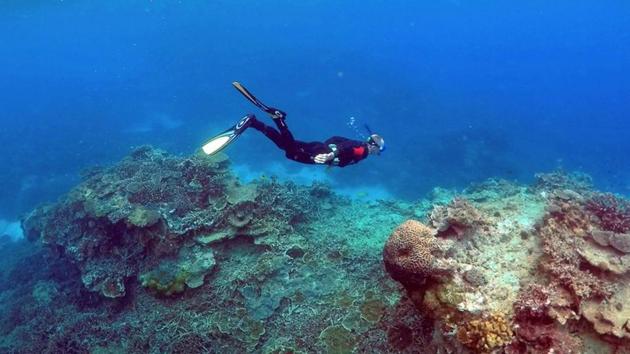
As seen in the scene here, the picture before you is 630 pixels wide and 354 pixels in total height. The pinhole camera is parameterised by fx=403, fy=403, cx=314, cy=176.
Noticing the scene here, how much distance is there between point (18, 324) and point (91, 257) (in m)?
4.04

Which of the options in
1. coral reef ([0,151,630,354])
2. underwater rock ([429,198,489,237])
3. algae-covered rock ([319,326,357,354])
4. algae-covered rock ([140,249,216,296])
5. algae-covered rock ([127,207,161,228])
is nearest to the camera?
coral reef ([0,151,630,354])

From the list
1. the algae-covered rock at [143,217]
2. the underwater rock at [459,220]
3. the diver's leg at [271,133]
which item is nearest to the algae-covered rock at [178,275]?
the algae-covered rock at [143,217]

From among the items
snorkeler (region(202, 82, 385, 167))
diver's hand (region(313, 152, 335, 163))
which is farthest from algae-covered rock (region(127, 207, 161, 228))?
diver's hand (region(313, 152, 335, 163))

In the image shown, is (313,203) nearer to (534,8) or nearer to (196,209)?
(196,209)

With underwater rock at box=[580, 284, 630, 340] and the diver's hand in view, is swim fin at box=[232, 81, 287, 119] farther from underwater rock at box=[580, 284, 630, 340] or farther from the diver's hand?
underwater rock at box=[580, 284, 630, 340]

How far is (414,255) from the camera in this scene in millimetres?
6418

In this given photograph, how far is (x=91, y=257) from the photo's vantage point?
11508 mm

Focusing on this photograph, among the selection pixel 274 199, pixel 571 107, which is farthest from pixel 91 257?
pixel 571 107

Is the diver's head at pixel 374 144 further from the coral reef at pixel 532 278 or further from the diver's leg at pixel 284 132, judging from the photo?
the coral reef at pixel 532 278

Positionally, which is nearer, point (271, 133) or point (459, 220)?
point (459, 220)

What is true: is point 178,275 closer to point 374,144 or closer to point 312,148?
point 312,148

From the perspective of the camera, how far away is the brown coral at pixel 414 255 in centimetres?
634

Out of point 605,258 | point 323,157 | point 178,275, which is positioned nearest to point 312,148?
point 323,157

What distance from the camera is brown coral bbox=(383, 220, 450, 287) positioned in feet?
20.8
